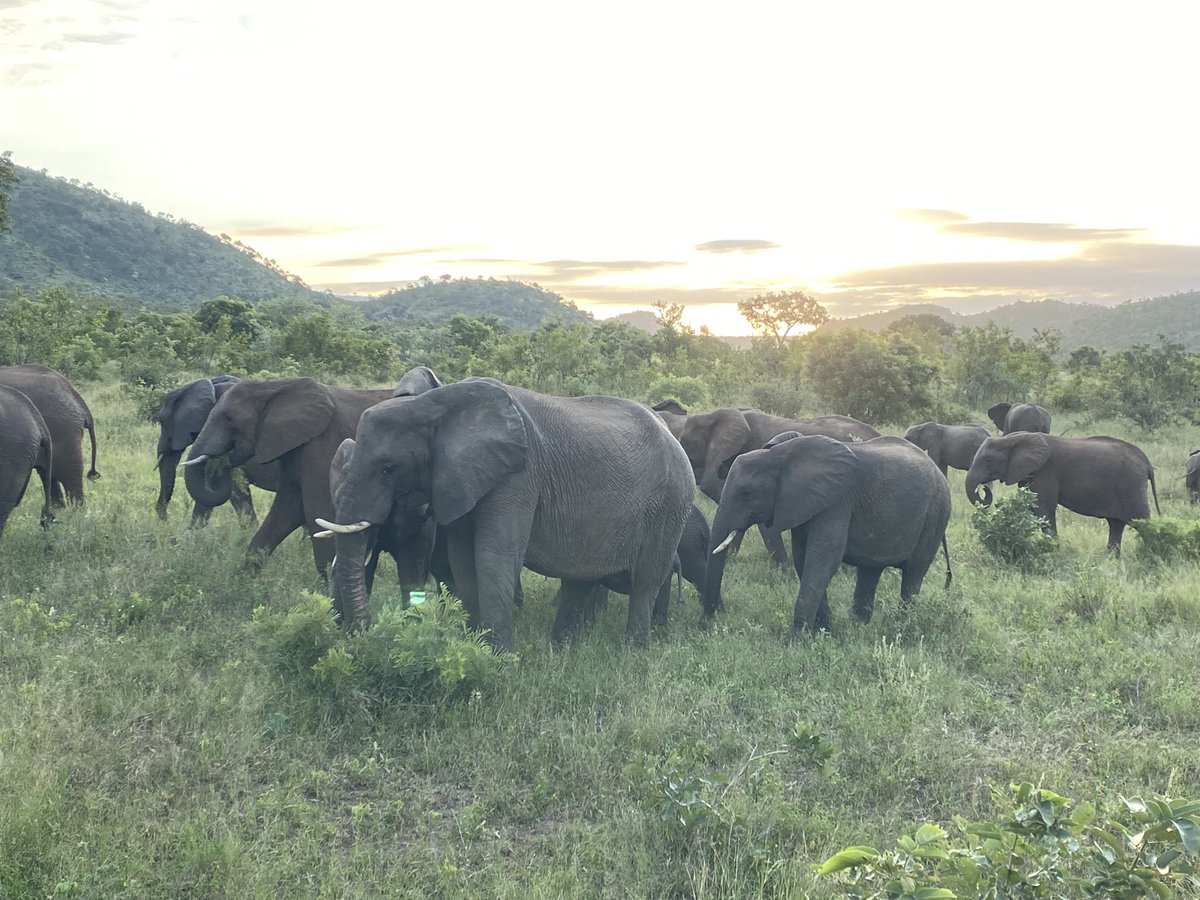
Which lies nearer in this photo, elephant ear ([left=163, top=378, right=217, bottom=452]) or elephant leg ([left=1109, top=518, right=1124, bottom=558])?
elephant ear ([left=163, top=378, right=217, bottom=452])

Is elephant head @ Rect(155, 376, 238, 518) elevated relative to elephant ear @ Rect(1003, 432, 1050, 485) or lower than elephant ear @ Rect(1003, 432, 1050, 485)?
elevated

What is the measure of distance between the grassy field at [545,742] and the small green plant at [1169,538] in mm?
2809

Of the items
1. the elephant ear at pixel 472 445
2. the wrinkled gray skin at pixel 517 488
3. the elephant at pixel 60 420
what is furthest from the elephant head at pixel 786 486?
the elephant at pixel 60 420

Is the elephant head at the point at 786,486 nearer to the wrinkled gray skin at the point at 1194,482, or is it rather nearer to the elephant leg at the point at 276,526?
the elephant leg at the point at 276,526

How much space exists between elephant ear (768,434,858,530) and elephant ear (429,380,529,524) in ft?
9.33

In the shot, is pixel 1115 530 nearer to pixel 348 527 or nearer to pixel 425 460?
pixel 425 460

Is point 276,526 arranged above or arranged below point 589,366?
above

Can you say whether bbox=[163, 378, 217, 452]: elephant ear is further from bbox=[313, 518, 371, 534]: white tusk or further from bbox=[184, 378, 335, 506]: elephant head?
bbox=[313, 518, 371, 534]: white tusk

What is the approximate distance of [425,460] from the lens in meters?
6.64

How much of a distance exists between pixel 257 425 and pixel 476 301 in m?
143

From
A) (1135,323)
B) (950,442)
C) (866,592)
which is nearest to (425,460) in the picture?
(866,592)

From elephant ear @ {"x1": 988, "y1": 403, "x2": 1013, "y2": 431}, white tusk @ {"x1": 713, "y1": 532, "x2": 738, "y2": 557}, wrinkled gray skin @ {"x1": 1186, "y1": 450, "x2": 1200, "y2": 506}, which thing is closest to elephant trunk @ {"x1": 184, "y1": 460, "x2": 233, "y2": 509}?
white tusk @ {"x1": 713, "y1": 532, "x2": 738, "y2": 557}

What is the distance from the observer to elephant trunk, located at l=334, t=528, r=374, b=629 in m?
6.57

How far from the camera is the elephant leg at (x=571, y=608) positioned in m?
8.07
